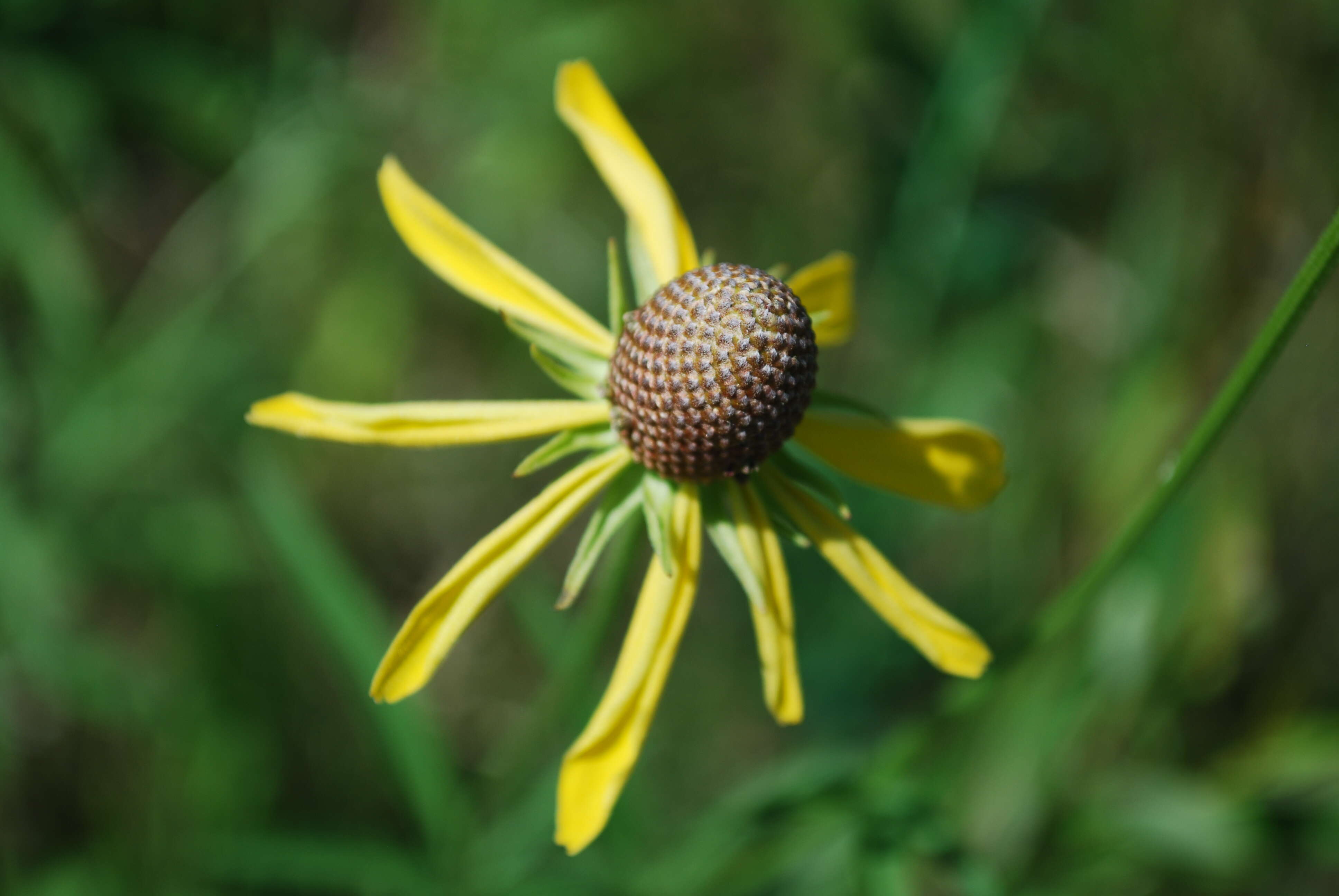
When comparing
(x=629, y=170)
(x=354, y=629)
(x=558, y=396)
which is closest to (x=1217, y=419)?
(x=629, y=170)

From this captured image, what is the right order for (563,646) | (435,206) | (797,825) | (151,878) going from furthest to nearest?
(151,878), (563,646), (797,825), (435,206)

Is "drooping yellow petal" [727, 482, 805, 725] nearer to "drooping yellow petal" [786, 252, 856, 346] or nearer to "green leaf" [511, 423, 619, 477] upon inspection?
"green leaf" [511, 423, 619, 477]

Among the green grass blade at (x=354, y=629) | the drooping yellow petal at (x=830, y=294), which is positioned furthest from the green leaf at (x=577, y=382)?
the green grass blade at (x=354, y=629)

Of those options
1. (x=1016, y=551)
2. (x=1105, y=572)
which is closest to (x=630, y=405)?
(x=1105, y=572)

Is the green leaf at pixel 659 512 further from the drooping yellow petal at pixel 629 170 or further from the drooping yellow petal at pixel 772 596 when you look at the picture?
the drooping yellow petal at pixel 629 170

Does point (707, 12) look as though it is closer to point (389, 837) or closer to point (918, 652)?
point (918, 652)

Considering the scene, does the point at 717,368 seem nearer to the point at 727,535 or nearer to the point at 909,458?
the point at 727,535
